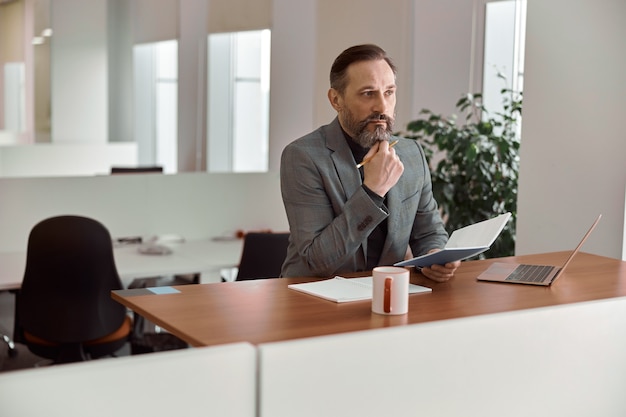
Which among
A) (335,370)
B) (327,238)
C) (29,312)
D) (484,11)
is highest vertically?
(484,11)

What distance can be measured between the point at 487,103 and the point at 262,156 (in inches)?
109

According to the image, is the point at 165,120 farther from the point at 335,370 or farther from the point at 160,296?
the point at 335,370

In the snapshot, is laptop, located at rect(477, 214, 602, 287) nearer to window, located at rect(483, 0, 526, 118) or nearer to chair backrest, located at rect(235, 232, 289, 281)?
chair backrest, located at rect(235, 232, 289, 281)

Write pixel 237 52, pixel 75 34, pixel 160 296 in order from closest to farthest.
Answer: pixel 160 296, pixel 237 52, pixel 75 34

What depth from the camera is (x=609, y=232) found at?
342 cm

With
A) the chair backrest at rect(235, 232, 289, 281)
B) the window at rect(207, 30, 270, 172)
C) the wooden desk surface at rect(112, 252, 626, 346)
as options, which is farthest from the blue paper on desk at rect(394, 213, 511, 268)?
the window at rect(207, 30, 270, 172)

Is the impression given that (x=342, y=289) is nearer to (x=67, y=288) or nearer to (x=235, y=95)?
(x=67, y=288)

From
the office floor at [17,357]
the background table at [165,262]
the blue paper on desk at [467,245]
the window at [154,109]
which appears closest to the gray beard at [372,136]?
the blue paper on desk at [467,245]

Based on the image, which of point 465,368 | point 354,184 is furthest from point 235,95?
point 465,368

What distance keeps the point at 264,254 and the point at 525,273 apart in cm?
172

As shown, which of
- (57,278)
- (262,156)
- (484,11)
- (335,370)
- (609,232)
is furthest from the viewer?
(262,156)

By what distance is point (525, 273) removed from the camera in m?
2.52

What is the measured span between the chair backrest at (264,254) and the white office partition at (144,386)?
2.39 m

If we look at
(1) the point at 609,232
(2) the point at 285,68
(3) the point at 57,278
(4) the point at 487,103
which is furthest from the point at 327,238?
(2) the point at 285,68
